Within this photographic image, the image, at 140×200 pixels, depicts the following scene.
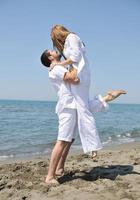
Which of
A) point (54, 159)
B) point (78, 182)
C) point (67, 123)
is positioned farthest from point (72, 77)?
point (78, 182)

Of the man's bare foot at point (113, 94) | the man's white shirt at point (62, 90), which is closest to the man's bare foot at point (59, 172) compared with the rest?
the man's white shirt at point (62, 90)

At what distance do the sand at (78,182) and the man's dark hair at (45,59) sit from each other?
1.64 meters

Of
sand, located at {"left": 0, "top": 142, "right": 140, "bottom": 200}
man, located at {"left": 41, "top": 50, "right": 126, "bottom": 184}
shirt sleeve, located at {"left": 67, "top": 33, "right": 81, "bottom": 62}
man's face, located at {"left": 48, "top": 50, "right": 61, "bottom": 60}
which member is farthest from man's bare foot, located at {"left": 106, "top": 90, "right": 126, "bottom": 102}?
sand, located at {"left": 0, "top": 142, "right": 140, "bottom": 200}

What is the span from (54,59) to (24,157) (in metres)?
4.99

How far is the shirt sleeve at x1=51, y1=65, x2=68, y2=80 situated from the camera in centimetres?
536

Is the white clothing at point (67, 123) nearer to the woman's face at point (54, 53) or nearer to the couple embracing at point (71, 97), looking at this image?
the couple embracing at point (71, 97)

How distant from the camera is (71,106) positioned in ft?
17.8

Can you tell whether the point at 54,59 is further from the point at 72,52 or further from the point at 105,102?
the point at 105,102

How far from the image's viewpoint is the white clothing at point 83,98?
5379 millimetres

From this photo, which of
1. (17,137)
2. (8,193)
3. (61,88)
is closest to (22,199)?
(8,193)

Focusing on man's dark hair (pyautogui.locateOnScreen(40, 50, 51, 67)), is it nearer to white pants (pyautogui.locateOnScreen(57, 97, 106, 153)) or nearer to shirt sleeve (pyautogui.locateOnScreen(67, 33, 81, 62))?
shirt sleeve (pyautogui.locateOnScreen(67, 33, 81, 62))

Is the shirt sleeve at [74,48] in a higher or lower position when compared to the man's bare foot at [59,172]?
higher

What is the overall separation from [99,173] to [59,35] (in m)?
2.11

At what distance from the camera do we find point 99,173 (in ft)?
19.7
